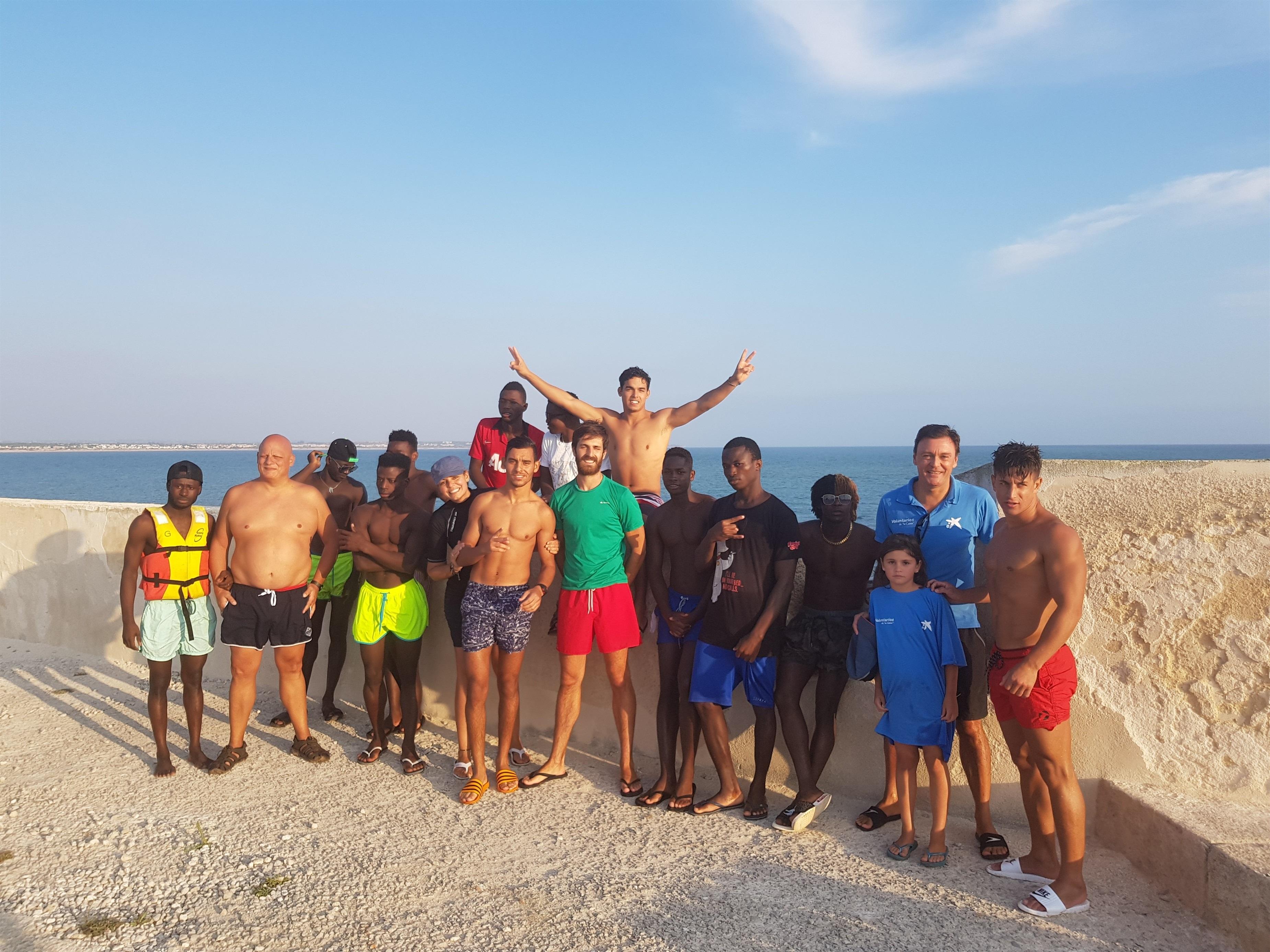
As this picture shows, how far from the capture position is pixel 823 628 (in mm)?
4590

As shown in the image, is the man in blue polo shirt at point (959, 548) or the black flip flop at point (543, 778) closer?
the man in blue polo shirt at point (959, 548)

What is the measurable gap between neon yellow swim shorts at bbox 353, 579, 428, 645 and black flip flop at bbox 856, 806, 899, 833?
9.69 feet

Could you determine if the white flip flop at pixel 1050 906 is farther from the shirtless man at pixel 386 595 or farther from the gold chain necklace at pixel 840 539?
the shirtless man at pixel 386 595

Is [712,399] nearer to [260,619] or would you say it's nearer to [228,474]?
[260,619]

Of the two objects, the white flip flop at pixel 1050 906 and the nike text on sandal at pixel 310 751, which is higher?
the white flip flop at pixel 1050 906

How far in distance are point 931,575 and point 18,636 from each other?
8677 mm

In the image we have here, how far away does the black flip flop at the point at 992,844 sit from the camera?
4113 millimetres

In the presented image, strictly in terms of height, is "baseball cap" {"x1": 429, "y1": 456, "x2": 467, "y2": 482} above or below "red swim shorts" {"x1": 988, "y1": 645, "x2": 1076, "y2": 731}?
above

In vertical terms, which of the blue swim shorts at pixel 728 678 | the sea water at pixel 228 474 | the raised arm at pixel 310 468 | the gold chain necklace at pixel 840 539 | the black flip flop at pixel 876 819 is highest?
the raised arm at pixel 310 468

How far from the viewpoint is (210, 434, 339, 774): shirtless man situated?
536 cm

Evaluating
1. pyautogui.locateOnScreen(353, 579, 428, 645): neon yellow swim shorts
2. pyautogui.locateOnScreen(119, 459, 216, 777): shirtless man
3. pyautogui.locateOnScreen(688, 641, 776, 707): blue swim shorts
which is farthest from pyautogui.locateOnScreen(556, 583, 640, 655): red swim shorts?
pyautogui.locateOnScreen(119, 459, 216, 777): shirtless man

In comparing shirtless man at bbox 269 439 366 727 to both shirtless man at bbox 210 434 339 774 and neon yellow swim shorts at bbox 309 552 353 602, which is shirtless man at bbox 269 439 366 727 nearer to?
neon yellow swim shorts at bbox 309 552 353 602

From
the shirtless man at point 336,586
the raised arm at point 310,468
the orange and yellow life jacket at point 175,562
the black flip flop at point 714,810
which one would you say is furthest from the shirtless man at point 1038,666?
the raised arm at point 310,468

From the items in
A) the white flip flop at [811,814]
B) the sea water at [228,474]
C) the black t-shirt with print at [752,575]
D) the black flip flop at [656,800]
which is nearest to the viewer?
the white flip flop at [811,814]
